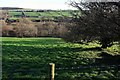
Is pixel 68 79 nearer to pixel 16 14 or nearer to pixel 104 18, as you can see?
pixel 104 18

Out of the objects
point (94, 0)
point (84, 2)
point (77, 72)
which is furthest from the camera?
point (84, 2)

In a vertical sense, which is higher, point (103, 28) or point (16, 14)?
point (16, 14)

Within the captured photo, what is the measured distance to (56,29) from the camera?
5194 cm

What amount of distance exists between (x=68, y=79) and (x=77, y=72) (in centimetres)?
108

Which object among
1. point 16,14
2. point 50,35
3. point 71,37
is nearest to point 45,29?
point 50,35

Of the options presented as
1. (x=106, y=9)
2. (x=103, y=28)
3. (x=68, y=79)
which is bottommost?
(x=68, y=79)

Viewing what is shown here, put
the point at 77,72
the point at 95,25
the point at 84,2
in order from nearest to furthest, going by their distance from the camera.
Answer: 1. the point at 77,72
2. the point at 95,25
3. the point at 84,2

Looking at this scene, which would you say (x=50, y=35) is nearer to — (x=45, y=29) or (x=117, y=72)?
(x=45, y=29)

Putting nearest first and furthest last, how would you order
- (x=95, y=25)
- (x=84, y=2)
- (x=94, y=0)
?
(x=95, y=25) → (x=94, y=0) → (x=84, y=2)

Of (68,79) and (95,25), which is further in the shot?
(95,25)

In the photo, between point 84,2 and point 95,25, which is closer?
point 95,25

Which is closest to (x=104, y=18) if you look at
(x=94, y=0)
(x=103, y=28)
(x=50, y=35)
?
(x=103, y=28)

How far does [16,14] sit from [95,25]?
5653cm

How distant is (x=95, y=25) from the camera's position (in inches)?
596
